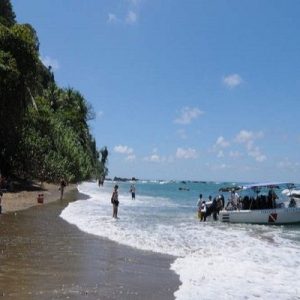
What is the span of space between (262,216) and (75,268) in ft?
58.6

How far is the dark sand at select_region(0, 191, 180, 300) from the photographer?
868cm

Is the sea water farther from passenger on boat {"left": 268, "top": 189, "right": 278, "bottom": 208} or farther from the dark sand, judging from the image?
passenger on boat {"left": 268, "top": 189, "right": 278, "bottom": 208}

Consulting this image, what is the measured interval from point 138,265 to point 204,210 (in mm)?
14986

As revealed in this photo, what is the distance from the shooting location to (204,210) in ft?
86.2

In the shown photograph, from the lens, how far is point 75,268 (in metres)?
10.7

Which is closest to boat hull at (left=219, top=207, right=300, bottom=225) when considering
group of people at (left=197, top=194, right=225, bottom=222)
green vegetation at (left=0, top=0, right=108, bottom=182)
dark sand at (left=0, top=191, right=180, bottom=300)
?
group of people at (left=197, top=194, right=225, bottom=222)

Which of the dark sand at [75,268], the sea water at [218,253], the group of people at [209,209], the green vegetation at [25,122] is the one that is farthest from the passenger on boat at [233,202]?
the green vegetation at [25,122]

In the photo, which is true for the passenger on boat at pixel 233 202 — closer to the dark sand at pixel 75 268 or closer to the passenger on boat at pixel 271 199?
the passenger on boat at pixel 271 199

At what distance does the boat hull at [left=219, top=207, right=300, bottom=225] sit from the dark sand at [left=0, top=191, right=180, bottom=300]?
11.9m

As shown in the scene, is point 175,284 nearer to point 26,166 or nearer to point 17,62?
point 17,62

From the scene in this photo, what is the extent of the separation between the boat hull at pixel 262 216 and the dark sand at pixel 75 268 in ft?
39.2

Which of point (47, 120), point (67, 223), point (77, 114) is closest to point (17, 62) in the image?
point (47, 120)

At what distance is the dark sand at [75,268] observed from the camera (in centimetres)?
868

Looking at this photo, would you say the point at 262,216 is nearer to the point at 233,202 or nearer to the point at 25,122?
the point at 233,202
